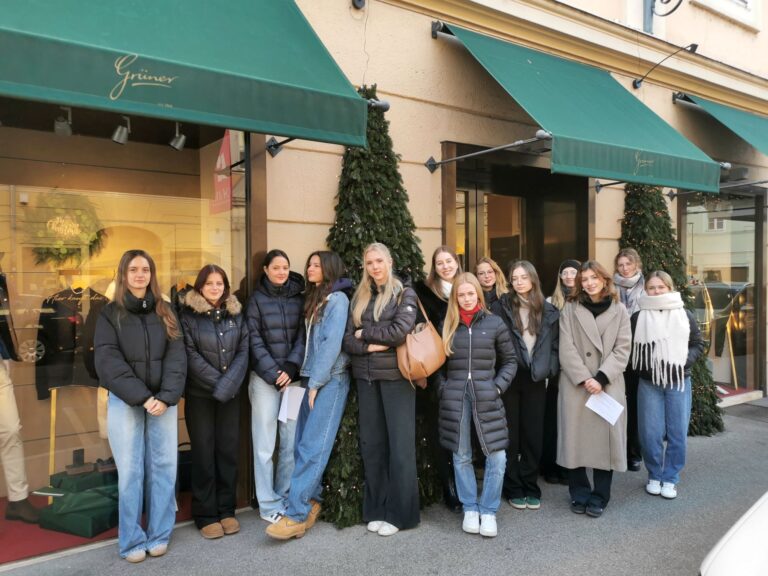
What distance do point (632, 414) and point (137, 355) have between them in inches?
177

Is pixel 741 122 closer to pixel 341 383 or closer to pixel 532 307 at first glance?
pixel 532 307

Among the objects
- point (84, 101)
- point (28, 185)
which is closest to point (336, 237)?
point (84, 101)

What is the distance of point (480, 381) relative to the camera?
13.5 ft

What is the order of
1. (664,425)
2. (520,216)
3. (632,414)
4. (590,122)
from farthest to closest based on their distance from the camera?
(520,216)
(632,414)
(590,122)
(664,425)

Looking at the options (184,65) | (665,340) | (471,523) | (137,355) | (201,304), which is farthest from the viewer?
(665,340)

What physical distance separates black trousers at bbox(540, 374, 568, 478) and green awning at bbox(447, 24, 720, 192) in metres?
1.90

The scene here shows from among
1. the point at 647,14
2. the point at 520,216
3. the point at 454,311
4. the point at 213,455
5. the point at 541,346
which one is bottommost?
the point at 213,455

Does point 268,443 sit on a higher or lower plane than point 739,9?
lower

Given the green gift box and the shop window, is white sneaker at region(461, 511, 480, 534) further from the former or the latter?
the green gift box

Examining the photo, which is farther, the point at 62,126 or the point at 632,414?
the point at 632,414

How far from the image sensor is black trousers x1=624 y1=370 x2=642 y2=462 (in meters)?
5.44

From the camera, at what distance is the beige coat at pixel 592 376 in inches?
173

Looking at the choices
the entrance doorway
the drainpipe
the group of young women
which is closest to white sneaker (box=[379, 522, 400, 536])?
the group of young women

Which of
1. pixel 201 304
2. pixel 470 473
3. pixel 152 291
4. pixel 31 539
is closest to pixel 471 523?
pixel 470 473
